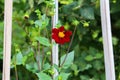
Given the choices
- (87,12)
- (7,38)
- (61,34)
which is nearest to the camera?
(7,38)

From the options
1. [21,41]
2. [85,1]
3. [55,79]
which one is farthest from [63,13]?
[55,79]

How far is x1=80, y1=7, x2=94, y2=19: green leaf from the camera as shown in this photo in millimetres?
1543

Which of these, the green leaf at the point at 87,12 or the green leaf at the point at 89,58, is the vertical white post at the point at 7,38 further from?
the green leaf at the point at 89,58

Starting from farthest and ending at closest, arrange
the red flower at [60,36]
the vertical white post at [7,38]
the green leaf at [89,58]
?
the green leaf at [89,58], the red flower at [60,36], the vertical white post at [7,38]

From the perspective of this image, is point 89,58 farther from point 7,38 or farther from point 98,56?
point 7,38

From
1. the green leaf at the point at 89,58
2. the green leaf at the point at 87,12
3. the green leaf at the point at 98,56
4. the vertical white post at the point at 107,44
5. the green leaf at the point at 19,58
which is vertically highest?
the green leaf at the point at 87,12

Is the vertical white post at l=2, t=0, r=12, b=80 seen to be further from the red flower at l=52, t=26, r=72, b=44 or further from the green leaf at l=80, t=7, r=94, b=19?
the green leaf at l=80, t=7, r=94, b=19

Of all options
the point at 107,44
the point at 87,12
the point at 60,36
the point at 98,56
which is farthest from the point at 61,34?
the point at 98,56

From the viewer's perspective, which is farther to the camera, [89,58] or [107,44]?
[89,58]

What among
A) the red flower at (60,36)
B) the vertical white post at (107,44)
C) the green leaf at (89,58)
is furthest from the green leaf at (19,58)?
the green leaf at (89,58)

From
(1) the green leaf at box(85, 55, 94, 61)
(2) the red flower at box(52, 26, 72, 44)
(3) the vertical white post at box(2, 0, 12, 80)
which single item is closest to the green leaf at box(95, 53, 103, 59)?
(1) the green leaf at box(85, 55, 94, 61)

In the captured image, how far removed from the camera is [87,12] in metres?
1.56

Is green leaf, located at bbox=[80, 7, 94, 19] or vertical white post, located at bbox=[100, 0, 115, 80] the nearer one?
vertical white post, located at bbox=[100, 0, 115, 80]

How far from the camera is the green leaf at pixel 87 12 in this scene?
154cm
